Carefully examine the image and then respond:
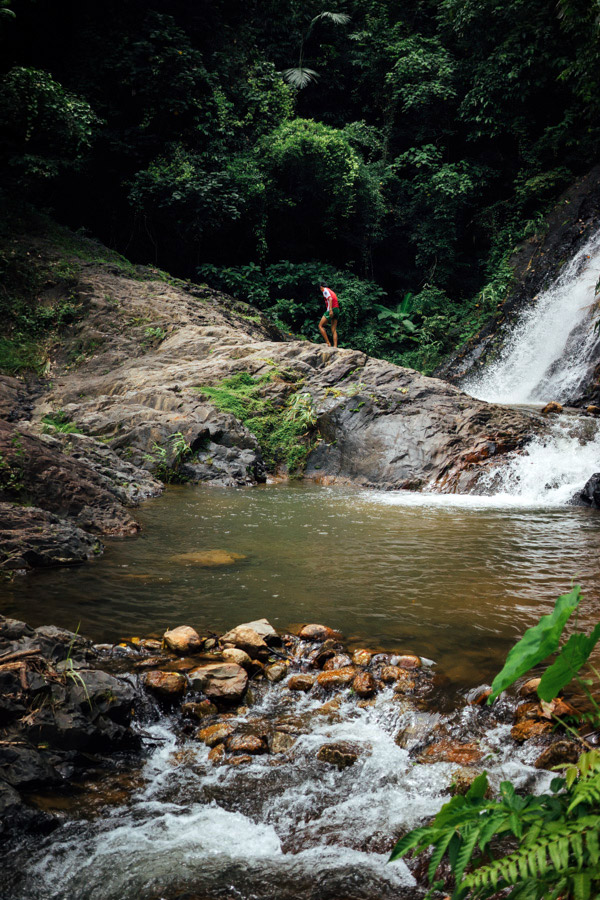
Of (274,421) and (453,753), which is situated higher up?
(274,421)

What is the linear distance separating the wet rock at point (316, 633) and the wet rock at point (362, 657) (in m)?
0.27

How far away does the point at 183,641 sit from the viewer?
132 inches

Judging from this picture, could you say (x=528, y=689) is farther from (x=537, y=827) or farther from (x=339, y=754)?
(x=537, y=827)

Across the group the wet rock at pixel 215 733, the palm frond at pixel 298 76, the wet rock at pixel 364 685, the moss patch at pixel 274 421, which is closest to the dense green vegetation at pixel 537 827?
the wet rock at pixel 215 733

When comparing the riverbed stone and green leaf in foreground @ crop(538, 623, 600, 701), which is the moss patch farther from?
green leaf in foreground @ crop(538, 623, 600, 701)

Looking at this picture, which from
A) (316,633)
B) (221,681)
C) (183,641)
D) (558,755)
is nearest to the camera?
(558,755)

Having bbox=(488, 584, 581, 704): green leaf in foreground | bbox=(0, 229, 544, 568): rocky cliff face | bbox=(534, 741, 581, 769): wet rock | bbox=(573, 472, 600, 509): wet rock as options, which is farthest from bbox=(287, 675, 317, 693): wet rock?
bbox=(573, 472, 600, 509): wet rock

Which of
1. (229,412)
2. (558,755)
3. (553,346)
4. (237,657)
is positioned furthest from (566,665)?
(553,346)

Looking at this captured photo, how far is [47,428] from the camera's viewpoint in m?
8.77

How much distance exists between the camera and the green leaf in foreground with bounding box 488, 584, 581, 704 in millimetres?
1167

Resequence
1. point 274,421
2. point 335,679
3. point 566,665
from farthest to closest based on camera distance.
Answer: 1. point 274,421
2. point 335,679
3. point 566,665

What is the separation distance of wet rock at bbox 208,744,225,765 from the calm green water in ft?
3.76

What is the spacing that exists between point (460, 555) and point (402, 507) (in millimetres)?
2265

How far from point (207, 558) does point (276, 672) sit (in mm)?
2076
